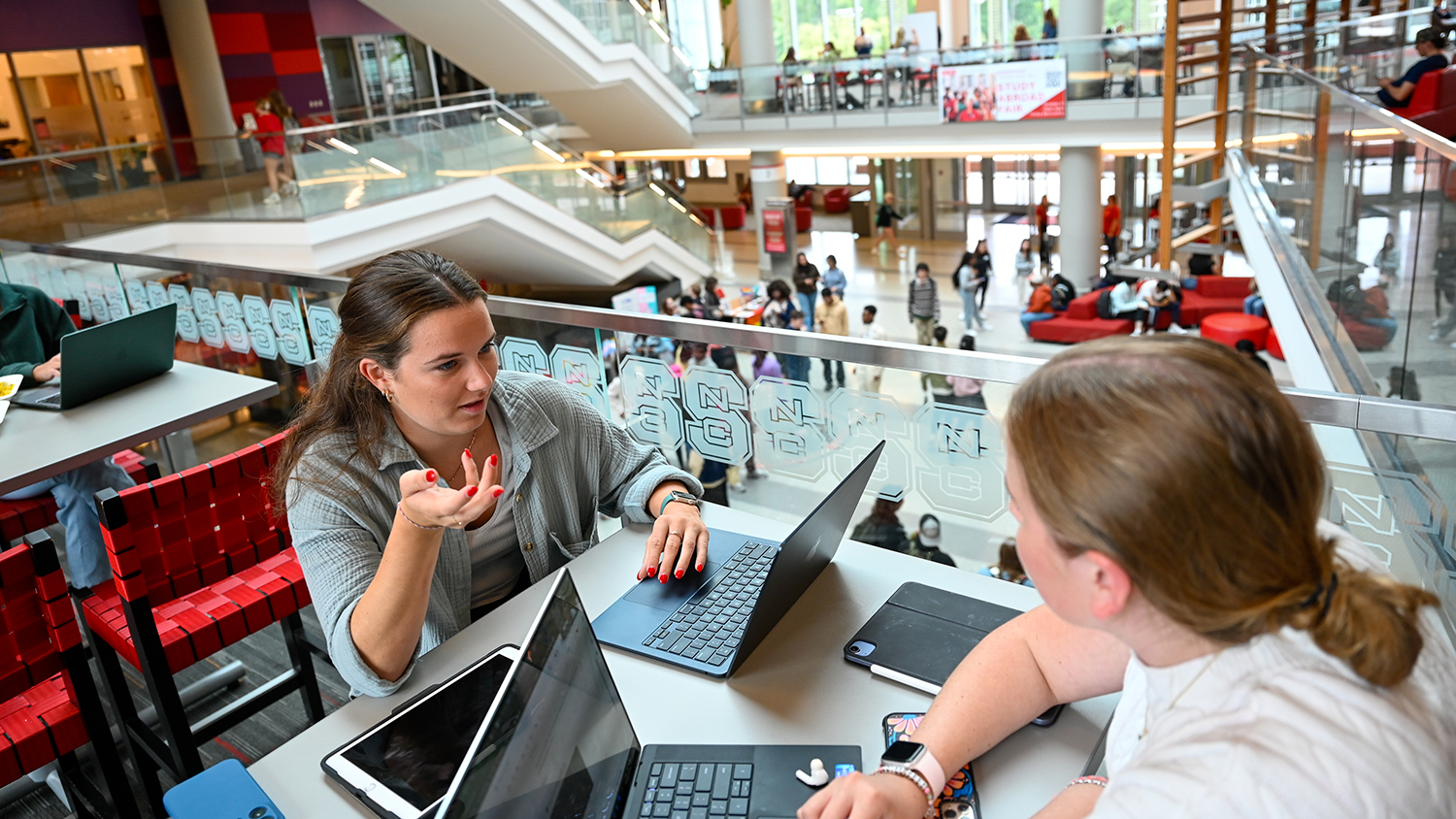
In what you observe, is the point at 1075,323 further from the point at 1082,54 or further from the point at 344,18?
the point at 344,18

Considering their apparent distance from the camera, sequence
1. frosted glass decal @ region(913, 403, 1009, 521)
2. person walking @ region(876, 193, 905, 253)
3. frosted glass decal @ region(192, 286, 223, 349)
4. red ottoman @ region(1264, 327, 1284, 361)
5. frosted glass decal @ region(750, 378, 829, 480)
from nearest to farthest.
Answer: frosted glass decal @ region(913, 403, 1009, 521) < frosted glass decal @ region(750, 378, 829, 480) < frosted glass decal @ region(192, 286, 223, 349) < red ottoman @ region(1264, 327, 1284, 361) < person walking @ region(876, 193, 905, 253)

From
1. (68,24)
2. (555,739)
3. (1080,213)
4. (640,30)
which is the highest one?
(68,24)

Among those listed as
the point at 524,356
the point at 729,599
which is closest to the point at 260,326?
the point at 524,356

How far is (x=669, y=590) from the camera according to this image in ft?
5.20

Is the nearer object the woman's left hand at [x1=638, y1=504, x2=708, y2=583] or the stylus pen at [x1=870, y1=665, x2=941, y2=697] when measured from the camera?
the stylus pen at [x1=870, y1=665, x2=941, y2=697]

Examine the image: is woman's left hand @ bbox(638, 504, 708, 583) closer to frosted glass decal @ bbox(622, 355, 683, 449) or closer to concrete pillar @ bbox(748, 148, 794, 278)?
frosted glass decal @ bbox(622, 355, 683, 449)

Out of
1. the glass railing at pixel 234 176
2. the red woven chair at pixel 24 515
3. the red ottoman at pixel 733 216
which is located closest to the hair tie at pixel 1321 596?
the red woven chair at pixel 24 515

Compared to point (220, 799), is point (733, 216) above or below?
below

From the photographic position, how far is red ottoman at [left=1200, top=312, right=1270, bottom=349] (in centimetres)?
931

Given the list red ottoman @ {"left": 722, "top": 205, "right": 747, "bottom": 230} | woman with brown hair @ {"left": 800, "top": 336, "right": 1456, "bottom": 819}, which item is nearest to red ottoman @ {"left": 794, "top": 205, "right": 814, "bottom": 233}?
red ottoman @ {"left": 722, "top": 205, "right": 747, "bottom": 230}

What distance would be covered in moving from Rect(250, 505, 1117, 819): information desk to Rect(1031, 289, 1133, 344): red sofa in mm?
9913

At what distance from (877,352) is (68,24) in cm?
1441

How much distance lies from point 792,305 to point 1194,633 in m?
8.54

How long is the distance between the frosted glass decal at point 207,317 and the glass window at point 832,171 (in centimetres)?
1821
